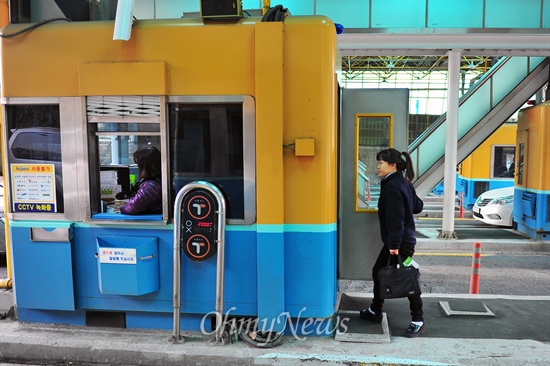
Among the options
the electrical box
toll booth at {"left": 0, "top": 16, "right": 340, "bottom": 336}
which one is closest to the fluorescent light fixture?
toll booth at {"left": 0, "top": 16, "right": 340, "bottom": 336}

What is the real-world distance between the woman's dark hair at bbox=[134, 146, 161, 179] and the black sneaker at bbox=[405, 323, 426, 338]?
2.90m

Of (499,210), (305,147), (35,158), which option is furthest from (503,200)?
(35,158)

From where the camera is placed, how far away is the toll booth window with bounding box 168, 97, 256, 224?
418 centimetres

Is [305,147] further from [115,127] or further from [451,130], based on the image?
[451,130]

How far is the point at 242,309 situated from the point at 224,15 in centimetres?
273

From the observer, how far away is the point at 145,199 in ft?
14.4

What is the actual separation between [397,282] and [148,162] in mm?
2685

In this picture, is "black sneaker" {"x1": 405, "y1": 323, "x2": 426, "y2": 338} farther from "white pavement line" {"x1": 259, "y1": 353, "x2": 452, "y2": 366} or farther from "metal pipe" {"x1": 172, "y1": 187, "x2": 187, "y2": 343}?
"metal pipe" {"x1": 172, "y1": 187, "x2": 187, "y2": 343}

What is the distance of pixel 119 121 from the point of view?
425cm

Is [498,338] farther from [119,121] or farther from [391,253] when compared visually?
[119,121]

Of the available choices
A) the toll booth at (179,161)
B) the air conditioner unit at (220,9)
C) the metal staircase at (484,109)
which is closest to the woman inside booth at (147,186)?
the toll booth at (179,161)

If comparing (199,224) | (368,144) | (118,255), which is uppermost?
(368,144)

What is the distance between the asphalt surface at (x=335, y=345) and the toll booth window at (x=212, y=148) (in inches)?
48.2

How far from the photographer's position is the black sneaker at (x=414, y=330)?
4367 millimetres
